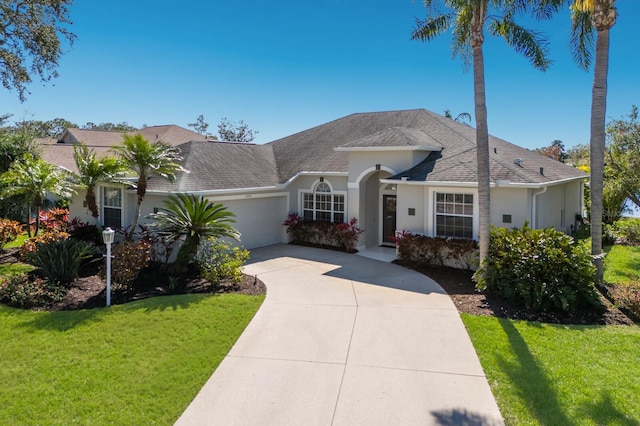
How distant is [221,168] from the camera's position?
17.8 meters

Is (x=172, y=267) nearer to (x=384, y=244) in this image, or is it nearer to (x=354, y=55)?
(x=384, y=244)

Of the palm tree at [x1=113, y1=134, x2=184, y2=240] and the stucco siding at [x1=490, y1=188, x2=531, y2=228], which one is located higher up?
the palm tree at [x1=113, y1=134, x2=184, y2=240]

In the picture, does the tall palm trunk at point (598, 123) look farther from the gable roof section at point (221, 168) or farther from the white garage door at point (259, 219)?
the white garage door at point (259, 219)

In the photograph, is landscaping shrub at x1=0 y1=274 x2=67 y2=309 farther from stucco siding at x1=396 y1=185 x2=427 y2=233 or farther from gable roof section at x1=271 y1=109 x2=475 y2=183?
stucco siding at x1=396 y1=185 x2=427 y2=233

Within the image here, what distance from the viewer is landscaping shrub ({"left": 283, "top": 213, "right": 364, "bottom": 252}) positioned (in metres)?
17.0

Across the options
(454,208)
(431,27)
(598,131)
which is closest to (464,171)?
(454,208)

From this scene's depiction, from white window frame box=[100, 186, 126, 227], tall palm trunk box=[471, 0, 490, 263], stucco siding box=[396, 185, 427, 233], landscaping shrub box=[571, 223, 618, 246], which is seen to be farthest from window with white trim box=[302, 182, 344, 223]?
landscaping shrub box=[571, 223, 618, 246]

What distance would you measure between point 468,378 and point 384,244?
475 inches

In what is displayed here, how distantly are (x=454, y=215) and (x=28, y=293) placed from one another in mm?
12989

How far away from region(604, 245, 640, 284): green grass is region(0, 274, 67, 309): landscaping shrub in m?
15.9

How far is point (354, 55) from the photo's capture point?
2441 cm

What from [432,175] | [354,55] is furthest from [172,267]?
[354,55]

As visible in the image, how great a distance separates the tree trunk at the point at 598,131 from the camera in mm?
10805

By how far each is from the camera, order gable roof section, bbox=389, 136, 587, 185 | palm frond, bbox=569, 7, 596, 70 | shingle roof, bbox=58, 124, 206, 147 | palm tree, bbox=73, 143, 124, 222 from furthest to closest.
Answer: shingle roof, bbox=58, 124, 206, 147 → palm tree, bbox=73, 143, 124, 222 → gable roof section, bbox=389, 136, 587, 185 → palm frond, bbox=569, 7, 596, 70
